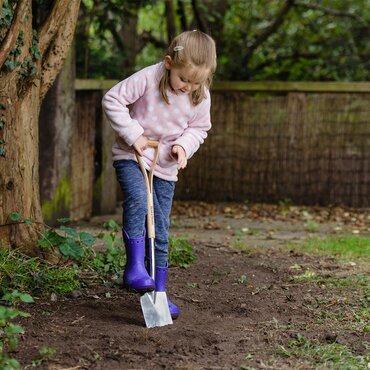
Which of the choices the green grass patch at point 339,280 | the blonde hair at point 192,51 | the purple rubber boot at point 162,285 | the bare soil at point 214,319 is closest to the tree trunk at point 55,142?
the bare soil at point 214,319

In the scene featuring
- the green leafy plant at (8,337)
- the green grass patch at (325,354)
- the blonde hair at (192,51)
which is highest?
the blonde hair at (192,51)

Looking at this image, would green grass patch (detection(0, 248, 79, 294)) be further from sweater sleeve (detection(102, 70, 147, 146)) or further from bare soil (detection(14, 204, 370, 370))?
sweater sleeve (detection(102, 70, 147, 146))

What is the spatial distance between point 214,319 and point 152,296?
0.39m

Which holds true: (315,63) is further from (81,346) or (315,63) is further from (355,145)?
(81,346)

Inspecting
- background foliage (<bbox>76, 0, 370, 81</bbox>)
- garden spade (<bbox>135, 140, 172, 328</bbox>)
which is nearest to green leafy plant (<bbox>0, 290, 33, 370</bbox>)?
garden spade (<bbox>135, 140, 172, 328</bbox>)

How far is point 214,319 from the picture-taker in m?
4.46

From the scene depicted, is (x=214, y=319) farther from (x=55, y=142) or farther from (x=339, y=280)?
(x=55, y=142)

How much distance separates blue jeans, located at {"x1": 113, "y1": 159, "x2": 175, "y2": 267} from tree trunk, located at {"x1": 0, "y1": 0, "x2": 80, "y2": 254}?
0.75 metres

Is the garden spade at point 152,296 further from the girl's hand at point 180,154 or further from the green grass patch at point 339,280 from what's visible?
the green grass patch at point 339,280

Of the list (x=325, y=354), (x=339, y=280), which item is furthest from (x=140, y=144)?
(x=339, y=280)

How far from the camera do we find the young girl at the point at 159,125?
4.27 meters

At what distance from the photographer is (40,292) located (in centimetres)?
474

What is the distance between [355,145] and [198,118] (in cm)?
450

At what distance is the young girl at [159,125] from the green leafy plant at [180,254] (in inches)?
45.3
